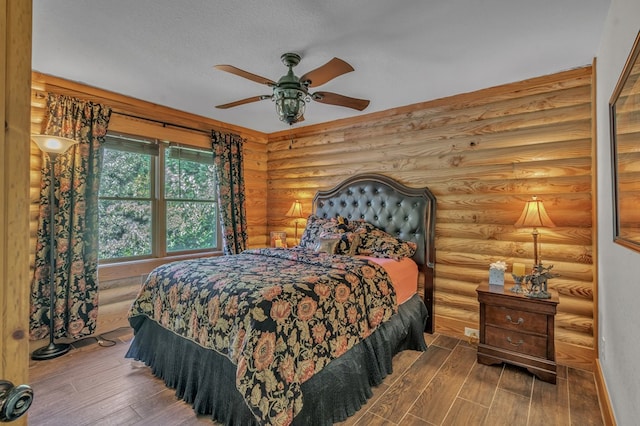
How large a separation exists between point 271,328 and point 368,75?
2323mm

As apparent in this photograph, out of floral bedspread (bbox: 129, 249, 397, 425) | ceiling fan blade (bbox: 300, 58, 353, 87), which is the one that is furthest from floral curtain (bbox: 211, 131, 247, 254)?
ceiling fan blade (bbox: 300, 58, 353, 87)

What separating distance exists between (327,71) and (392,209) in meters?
1.95

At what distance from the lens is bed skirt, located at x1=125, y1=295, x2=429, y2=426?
6.03 feet

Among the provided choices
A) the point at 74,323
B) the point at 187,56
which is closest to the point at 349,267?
the point at 187,56

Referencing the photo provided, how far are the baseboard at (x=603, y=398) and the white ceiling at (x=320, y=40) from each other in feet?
7.98

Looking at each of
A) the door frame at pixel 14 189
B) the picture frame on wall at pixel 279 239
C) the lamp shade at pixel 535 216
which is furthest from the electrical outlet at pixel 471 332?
the door frame at pixel 14 189

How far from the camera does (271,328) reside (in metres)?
1.73

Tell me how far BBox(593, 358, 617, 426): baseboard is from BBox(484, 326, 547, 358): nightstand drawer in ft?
1.13

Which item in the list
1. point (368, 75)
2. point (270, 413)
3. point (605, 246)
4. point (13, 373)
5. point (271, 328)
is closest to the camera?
point (13, 373)

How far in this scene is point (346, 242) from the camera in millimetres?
3332

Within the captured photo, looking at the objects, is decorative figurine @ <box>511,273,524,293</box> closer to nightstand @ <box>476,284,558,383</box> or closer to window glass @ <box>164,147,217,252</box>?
nightstand @ <box>476,284,558,383</box>

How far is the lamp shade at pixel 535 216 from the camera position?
2.50 metres

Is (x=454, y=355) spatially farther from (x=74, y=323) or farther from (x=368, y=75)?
(x=74, y=323)

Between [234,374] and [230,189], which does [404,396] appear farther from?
[230,189]
